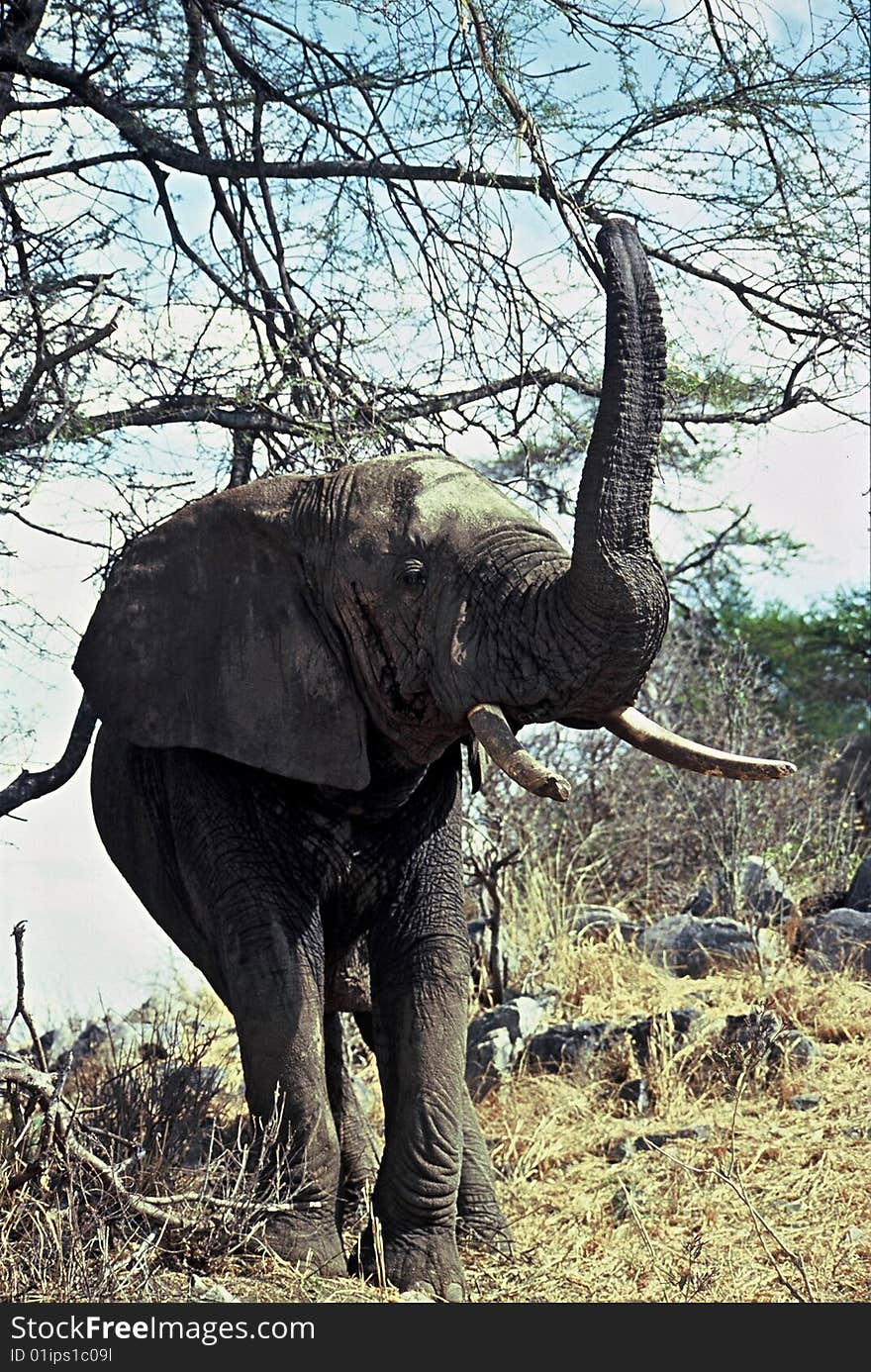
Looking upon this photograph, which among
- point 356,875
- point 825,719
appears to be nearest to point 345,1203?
point 356,875

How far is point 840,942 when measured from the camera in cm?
952

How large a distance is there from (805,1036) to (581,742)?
4.90 metres

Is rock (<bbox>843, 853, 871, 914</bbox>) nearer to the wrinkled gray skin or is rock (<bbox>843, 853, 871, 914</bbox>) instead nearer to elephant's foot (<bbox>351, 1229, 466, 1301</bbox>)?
the wrinkled gray skin

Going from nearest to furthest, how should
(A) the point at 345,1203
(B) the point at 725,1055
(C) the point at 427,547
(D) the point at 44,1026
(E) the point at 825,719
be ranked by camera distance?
1. (C) the point at 427,547
2. (A) the point at 345,1203
3. (B) the point at 725,1055
4. (D) the point at 44,1026
5. (E) the point at 825,719

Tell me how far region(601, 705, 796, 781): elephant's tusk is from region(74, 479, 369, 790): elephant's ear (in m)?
0.82

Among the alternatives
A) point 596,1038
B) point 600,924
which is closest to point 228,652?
point 596,1038

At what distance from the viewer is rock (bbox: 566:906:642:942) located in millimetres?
10570

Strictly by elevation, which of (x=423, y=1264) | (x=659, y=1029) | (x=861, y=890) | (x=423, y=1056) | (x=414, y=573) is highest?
(x=414, y=573)

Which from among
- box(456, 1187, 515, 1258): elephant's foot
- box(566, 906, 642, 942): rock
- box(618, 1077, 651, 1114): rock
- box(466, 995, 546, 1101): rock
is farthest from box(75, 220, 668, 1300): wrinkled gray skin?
box(566, 906, 642, 942): rock

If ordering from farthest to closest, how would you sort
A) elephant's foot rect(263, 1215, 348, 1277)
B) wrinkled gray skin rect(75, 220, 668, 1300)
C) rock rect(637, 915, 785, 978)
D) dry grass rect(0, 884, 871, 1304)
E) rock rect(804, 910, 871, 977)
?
1. rock rect(637, 915, 785, 978)
2. rock rect(804, 910, 871, 977)
3. elephant's foot rect(263, 1215, 348, 1277)
4. wrinkled gray skin rect(75, 220, 668, 1300)
5. dry grass rect(0, 884, 871, 1304)

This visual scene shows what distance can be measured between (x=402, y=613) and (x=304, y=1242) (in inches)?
71.5

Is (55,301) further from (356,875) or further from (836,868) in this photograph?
(836,868)

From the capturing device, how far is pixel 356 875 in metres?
5.77

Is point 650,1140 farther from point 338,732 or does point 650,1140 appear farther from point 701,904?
point 701,904
